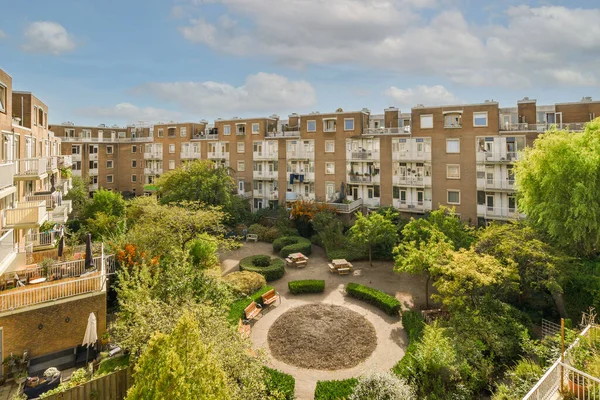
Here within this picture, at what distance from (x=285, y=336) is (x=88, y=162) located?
1945 inches

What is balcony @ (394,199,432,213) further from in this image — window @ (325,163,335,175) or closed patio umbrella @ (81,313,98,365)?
closed patio umbrella @ (81,313,98,365)

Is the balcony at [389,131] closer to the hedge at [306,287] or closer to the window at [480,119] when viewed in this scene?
the window at [480,119]

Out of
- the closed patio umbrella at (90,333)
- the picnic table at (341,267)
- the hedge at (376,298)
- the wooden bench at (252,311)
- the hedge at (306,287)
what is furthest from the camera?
the picnic table at (341,267)

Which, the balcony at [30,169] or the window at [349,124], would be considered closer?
the balcony at [30,169]

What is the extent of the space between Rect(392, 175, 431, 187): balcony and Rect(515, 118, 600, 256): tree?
12.4 metres

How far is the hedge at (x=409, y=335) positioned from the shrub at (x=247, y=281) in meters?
8.95

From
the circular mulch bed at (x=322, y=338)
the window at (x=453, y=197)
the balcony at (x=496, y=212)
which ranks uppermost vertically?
the window at (x=453, y=197)

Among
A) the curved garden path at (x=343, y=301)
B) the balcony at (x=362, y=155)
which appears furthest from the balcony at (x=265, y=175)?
the curved garden path at (x=343, y=301)

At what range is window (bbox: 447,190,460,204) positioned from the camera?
3228 cm

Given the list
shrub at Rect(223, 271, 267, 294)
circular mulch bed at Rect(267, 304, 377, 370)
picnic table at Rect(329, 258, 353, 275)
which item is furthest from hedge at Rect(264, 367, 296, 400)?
picnic table at Rect(329, 258, 353, 275)

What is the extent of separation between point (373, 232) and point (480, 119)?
15.2 metres

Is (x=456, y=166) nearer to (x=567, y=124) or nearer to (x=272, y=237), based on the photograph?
(x=567, y=124)

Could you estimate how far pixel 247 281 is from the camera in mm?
21266

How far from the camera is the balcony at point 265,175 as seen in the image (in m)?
42.8
